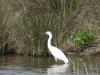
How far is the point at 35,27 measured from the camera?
36.5 ft

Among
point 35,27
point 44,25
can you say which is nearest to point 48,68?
point 35,27

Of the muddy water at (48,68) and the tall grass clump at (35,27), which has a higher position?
the tall grass clump at (35,27)

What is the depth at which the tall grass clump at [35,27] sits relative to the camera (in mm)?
11203

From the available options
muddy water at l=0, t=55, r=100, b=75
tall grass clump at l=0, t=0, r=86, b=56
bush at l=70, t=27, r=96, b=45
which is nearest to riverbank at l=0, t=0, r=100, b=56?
tall grass clump at l=0, t=0, r=86, b=56

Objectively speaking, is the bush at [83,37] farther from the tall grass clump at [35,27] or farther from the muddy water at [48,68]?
the muddy water at [48,68]

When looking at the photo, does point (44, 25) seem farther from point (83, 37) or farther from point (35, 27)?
point (83, 37)

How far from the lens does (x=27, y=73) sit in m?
6.79

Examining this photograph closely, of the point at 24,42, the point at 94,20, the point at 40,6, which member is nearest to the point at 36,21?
the point at 24,42

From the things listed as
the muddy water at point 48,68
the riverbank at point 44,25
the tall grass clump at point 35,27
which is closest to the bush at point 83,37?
the riverbank at point 44,25

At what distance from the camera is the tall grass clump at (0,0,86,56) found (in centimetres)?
1120

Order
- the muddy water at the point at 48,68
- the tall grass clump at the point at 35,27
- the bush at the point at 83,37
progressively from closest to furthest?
the muddy water at the point at 48,68, the tall grass clump at the point at 35,27, the bush at the point at 83,37

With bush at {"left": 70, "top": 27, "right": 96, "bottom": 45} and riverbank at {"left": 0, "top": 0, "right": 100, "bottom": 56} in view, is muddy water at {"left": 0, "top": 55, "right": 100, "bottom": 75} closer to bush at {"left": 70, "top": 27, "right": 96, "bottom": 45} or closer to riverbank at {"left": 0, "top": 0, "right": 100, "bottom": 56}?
riverbank at {"left": 0, "top": 0, "right": 100, "bottom": 56}

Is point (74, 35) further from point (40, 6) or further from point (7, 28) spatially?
point (7, 28)

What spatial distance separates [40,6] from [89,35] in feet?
10.1
